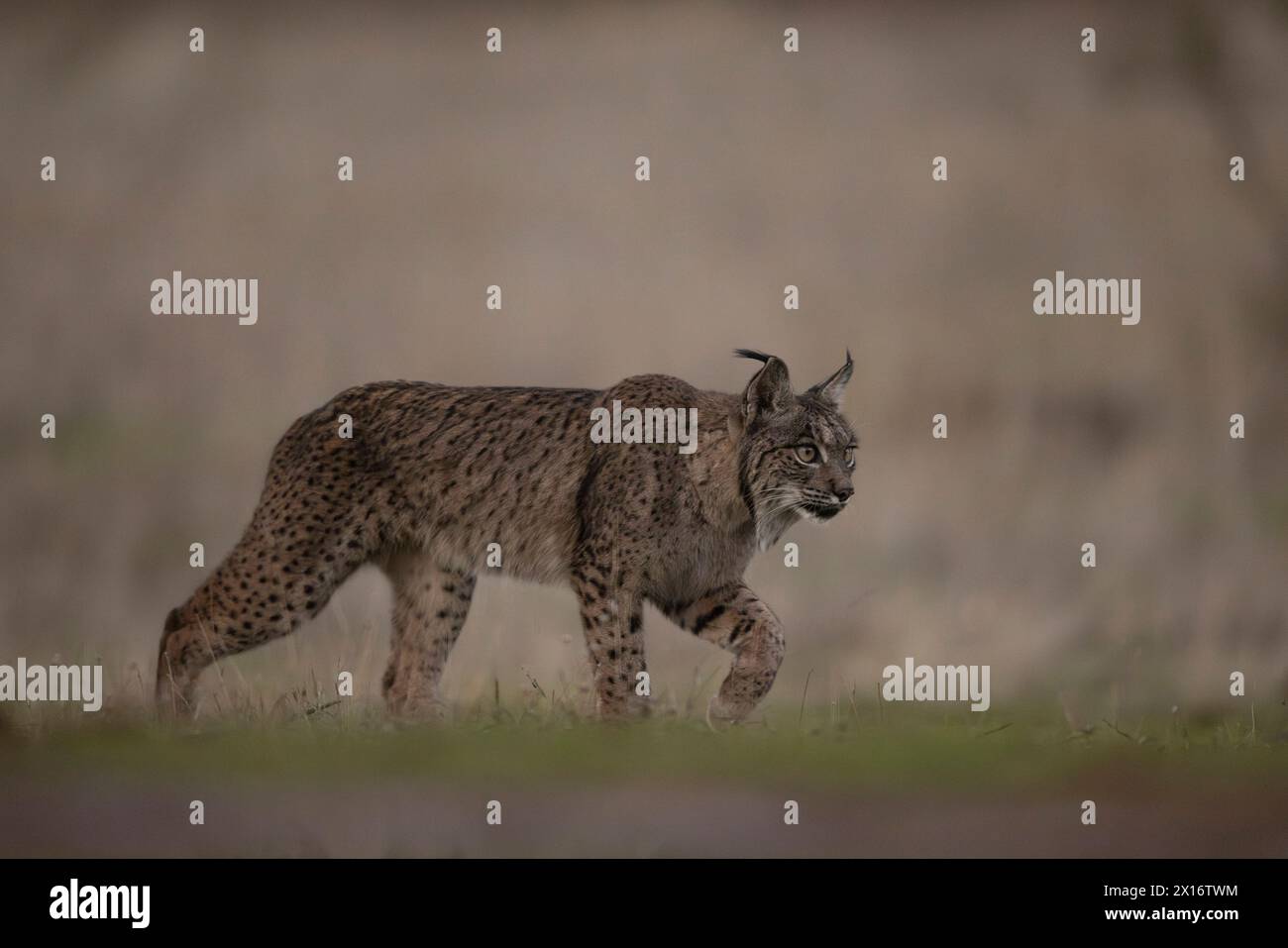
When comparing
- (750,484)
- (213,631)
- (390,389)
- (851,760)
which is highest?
(390,389)

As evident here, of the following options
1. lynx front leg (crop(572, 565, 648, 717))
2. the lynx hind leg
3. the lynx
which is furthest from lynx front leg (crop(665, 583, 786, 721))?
the lynx hind leg

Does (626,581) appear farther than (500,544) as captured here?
No

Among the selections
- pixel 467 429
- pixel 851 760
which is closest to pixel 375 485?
pixel 467 429

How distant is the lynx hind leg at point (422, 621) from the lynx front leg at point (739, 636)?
60.6 inches

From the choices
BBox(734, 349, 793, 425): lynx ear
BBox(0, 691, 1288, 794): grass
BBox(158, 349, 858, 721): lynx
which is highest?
BBox(734, 349, 793, 425): lynx ear

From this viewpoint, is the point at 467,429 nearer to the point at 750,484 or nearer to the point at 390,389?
the point at 390,389

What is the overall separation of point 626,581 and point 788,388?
5.19 ft

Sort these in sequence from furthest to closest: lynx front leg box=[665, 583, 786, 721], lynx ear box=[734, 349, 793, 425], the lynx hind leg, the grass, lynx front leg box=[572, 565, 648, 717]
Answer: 1. the lynx hind leg
2. lynx ear box=[734, 349, 793, 425]
3. lynx front leg box=[665, 583, 786, 721]
4. lynx front leg box=[572, 565, 648, 717]
5. the grass

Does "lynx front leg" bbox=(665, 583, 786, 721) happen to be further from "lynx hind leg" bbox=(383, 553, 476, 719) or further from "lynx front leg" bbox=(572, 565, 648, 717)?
"lynx hind leg" bbox=(383, 553, 476, 719)

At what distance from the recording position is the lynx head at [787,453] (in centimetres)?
1118

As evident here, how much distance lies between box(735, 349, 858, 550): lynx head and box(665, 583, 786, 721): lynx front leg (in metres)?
0.60

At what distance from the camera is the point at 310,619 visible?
1177 centimetres

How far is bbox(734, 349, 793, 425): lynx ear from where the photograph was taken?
1116 centimetres

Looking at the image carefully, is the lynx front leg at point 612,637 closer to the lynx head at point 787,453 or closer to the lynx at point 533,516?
the lynx at point 533,516
